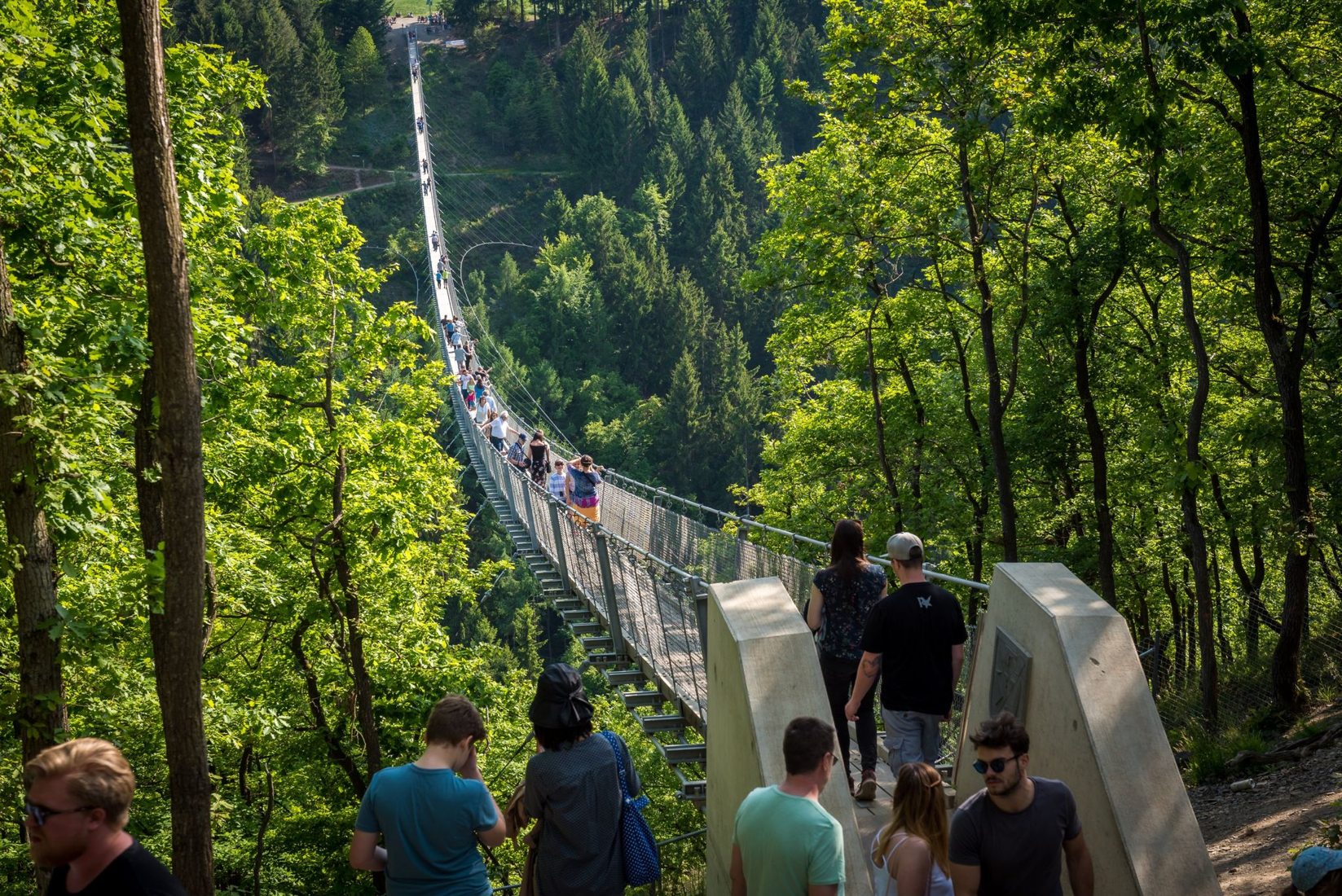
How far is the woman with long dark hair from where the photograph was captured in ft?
16.2

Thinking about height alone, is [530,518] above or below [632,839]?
below

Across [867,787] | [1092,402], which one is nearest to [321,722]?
[1092,402]

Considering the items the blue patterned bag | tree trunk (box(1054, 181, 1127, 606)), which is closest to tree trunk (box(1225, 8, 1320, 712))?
tree trunk (box(1054, 181, 1127, 606))

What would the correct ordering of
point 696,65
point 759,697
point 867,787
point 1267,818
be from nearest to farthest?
point 759,697
point 867,787
point 1267,818
point 696,65

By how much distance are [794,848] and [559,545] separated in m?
9.55

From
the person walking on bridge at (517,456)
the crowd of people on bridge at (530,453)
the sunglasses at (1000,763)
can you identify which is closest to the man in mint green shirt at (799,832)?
the sunglasses at (1000,763)

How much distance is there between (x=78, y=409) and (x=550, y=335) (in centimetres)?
7012

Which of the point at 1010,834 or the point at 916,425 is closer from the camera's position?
the point at 1010,834

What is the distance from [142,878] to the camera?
246 centimetres

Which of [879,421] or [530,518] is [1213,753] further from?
[879,421]

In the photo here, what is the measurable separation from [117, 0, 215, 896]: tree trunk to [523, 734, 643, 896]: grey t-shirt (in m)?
2.45

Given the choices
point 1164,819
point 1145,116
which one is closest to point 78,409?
point 1164,819

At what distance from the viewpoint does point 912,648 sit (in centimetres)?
464

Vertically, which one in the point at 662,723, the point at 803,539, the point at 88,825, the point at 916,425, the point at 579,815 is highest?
the point at 88,825
